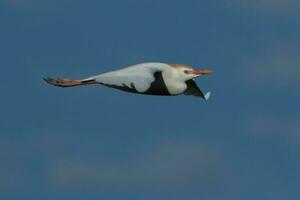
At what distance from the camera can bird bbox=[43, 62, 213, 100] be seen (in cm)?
7744

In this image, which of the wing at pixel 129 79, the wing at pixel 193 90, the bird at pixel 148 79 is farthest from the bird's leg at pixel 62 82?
the wing at pixel 193 90

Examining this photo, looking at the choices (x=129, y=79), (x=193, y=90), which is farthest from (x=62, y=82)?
(x=193, y=90)

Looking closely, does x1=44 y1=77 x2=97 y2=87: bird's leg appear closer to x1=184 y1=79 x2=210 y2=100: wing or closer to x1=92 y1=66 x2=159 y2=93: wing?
x1=92 y1=66 x2=159 y2=93: wing

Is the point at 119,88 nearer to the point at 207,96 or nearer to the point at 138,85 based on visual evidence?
the point at 138,85

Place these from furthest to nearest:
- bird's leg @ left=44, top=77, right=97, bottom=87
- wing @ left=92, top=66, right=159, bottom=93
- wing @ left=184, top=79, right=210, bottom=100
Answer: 1. wing @ left=184, top=79, right=210, bottom=100
2. bird's leg @ left=44, top=77, right=97, bottom=87
3. wing @ left=92, top=66, right=159, bottom=93

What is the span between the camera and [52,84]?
8375 cm

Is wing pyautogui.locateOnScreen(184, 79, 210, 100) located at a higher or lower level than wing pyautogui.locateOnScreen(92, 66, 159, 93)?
higher

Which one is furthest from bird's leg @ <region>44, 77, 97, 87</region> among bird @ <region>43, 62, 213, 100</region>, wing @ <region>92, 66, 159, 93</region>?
wing @ <region>92, 66, 159, 93</region>

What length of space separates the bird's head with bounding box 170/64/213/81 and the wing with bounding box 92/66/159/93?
340cm

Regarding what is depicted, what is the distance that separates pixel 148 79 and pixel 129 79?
1.40m

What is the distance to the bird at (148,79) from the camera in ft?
254

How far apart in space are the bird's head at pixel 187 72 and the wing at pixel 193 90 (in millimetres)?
2433

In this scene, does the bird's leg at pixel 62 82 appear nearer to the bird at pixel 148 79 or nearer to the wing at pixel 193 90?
the bird at pixel 148 79

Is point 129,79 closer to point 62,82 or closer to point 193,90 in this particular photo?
point 62,82
